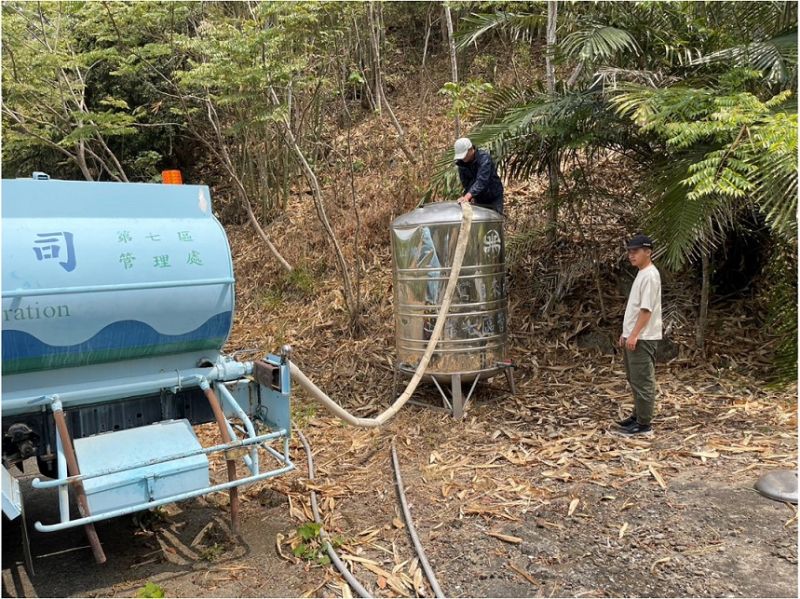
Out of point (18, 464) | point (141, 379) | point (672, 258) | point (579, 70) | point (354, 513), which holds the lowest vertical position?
point (354, 513)

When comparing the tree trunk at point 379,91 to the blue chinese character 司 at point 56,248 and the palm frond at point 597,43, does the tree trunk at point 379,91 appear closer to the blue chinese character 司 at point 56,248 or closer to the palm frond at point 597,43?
the palm frond at point 597,43

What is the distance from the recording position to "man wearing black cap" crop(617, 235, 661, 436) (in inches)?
220

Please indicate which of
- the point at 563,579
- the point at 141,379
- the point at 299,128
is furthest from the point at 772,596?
the point at 299,128

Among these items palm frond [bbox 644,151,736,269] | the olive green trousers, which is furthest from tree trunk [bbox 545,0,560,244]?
the olive green trousers

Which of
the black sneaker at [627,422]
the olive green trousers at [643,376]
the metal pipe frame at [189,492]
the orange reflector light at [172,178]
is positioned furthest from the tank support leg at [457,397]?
the orange reflector light at [172,178]

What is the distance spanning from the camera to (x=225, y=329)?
15.2 ft

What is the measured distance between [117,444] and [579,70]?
21.9ft

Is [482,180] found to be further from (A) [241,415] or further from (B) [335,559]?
(B) [335,559]

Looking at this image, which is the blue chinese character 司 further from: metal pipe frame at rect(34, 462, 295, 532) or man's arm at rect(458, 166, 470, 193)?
man's arm at rect(458, 166, 470, 193)

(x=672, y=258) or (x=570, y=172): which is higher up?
(x=570, y=172)

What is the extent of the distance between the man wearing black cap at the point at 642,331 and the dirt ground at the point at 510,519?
26 cm

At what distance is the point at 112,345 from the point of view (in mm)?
4215

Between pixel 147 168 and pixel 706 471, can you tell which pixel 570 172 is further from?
pixel 147 168

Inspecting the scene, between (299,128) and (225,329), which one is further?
(299,128)
